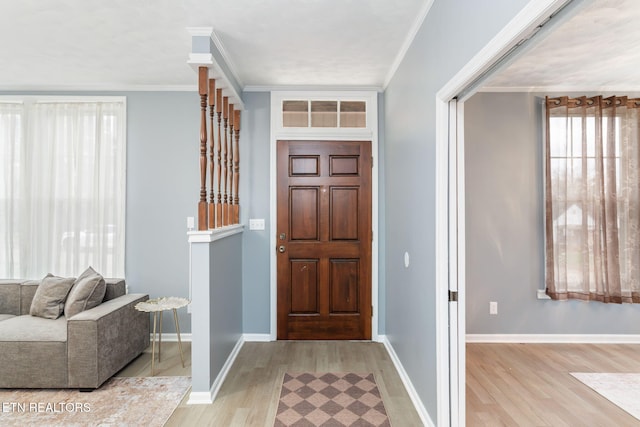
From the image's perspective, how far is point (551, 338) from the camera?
12.0ft

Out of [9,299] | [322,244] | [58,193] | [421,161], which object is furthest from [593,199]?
[9,299]

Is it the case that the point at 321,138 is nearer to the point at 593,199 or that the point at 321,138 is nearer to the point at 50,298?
the point at 593,199

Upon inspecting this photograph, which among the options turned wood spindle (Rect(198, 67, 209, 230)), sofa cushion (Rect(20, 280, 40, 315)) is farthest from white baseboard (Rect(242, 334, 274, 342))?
sofa cushion (Rect(20, 280, 40, 315))

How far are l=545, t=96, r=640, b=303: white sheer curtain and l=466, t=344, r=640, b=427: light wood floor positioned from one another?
527mm

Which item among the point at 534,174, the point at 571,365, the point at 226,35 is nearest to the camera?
the point at 226,35

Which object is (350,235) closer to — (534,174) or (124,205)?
(534,174)

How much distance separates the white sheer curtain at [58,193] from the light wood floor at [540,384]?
11.4 ft

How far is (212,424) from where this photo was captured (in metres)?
2.38

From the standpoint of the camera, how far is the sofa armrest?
2.76 m

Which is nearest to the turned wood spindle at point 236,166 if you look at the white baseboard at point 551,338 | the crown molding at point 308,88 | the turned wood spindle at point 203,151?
the crown molding at point 308,88

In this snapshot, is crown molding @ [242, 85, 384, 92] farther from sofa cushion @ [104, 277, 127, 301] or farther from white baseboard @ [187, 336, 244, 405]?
white baseboard @ [187, 336, 244, 405]

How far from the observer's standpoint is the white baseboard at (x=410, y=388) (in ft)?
7.74

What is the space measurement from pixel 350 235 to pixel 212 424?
2165 mm

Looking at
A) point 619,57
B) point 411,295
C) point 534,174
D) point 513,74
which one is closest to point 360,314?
point 411,295
